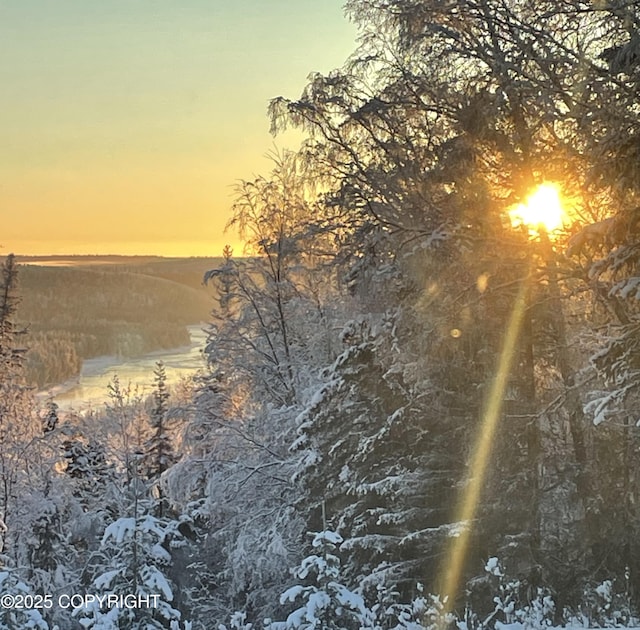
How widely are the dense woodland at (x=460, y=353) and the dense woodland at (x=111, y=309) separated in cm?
7654

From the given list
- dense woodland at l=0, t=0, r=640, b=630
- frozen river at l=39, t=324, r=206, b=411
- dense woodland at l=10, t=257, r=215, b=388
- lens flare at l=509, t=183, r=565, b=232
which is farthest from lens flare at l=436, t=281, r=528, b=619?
dense woodland at l=10, t=257, r=215, b=388

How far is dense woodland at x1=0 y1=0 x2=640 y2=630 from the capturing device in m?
6.91

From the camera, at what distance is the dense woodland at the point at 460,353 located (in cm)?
691

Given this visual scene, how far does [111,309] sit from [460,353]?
104m

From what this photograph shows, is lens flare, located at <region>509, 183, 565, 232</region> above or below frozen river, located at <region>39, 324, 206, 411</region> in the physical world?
above

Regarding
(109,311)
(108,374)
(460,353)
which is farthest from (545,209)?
(109,311)

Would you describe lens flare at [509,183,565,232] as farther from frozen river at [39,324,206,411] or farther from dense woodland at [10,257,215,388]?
dense woodland at [10,257,215,388]

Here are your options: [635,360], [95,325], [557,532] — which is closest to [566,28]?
[635,360]

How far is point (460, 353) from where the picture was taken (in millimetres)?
9133

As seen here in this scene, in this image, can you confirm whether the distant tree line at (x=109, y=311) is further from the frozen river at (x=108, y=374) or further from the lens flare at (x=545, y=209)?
the lens flare at (x=545, y=209)

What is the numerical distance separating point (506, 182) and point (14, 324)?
62.7 feet

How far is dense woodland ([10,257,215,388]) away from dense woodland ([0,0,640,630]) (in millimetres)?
76543

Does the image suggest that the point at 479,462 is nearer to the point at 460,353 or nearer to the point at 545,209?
the point at 460,353

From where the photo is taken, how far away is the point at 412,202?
9.43 m
